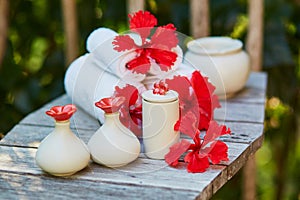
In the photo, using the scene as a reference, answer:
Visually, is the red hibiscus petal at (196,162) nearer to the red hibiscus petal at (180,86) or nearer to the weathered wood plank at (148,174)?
the weathered wood plank at (148,174)

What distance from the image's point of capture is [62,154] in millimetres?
943

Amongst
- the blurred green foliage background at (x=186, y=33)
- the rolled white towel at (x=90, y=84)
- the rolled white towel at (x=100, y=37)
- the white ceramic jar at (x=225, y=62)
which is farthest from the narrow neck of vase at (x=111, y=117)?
the blurred green foliage background at (x=186, y=33)

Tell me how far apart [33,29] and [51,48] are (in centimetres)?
9

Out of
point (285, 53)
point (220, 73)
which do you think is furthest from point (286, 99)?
point (220, 73)

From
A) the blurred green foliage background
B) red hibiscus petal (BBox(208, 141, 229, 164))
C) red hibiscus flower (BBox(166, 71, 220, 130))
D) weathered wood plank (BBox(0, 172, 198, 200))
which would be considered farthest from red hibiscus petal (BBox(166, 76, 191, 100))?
the blurred green foliage background

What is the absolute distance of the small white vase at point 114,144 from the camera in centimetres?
97

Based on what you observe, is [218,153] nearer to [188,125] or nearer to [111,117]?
[188,125]

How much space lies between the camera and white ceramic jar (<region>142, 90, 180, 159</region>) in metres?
0.99

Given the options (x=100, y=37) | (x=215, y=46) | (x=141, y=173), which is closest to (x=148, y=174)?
(x=141, y=173)

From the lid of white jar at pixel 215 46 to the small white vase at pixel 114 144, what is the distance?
40 centimetres

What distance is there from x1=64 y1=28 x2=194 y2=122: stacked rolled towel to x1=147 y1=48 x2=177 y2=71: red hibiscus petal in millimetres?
Result: 11

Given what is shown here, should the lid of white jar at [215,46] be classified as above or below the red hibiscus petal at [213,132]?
above

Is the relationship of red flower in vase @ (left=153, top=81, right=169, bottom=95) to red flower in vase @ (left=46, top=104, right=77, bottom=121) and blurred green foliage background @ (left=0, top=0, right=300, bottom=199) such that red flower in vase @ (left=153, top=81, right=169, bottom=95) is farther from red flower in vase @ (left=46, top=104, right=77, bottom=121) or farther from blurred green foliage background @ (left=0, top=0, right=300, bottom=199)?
blurred green foliage background @ (left=0, top=0, right=300, bottom=199)

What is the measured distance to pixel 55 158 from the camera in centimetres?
Result: 94
